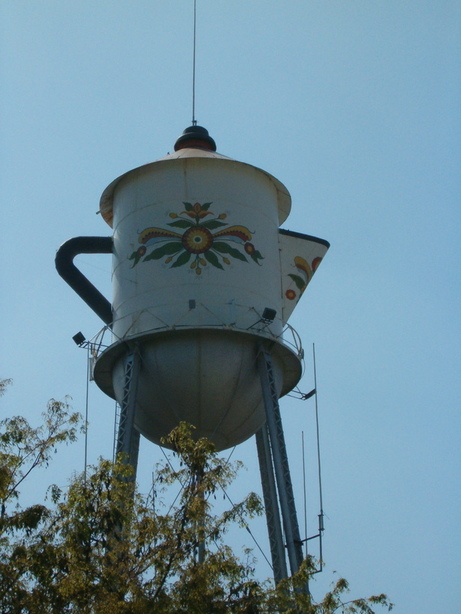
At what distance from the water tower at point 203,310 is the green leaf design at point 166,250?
28mm

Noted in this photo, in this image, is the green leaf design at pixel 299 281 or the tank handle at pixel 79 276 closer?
the tank handle at pixel 79 276

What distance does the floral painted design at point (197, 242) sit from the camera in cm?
2292

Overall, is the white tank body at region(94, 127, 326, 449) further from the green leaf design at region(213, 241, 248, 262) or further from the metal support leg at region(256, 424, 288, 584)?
the metal support leg at region(256, 424, 288, 584)

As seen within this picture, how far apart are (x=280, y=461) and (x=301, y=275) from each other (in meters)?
5.47

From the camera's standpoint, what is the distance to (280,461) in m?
22.0

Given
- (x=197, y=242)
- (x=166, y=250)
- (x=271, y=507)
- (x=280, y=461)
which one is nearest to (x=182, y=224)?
(x=197, y=242)

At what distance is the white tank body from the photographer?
2225cm

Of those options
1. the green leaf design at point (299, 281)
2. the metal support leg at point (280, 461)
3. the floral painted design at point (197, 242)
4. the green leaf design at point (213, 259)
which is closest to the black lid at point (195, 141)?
the floral painted design at point (197, 242)

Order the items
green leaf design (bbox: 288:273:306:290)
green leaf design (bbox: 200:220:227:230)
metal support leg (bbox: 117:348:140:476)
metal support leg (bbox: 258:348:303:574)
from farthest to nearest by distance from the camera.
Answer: green leaf design (bbox: 288:273:306:290) → green leaf design (bbox: 200:220:227:230) → metal support leg (bbox: 117:348:140:476) → metal support leg (bbox: 258:348:303:574)

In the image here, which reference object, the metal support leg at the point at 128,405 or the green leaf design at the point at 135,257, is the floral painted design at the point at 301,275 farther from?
the metal support leg at the point at 128,405

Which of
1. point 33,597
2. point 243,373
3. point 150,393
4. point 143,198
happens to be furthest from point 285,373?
point 33,597

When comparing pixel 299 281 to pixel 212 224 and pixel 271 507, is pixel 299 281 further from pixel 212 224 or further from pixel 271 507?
pixel 271 507

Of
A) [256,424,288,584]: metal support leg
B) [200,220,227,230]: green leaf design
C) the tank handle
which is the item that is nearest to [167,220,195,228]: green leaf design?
[200,220,227,230]: green leaf design

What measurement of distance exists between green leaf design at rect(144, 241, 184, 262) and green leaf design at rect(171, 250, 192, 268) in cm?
17
